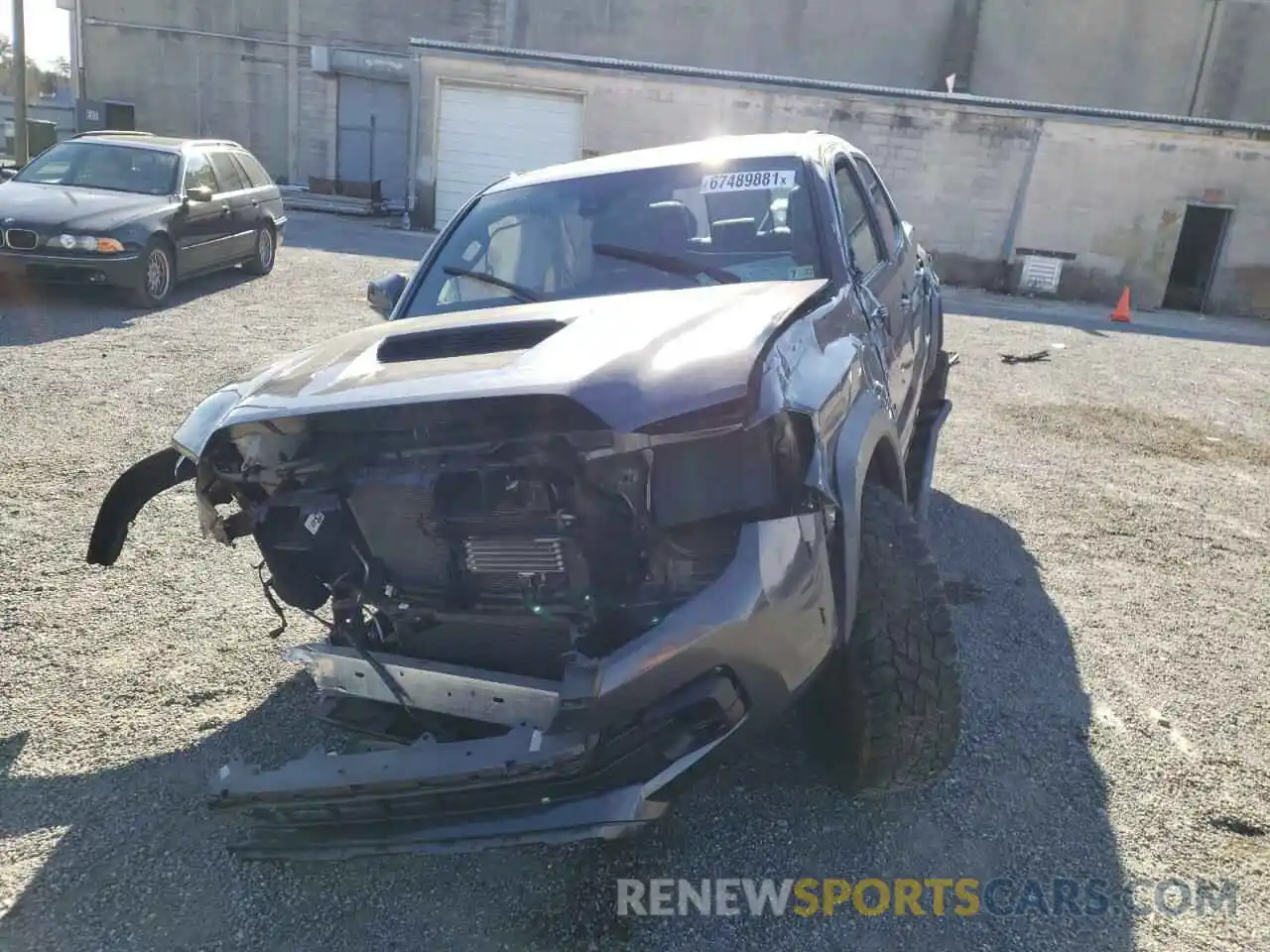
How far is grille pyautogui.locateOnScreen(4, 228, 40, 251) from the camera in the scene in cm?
866

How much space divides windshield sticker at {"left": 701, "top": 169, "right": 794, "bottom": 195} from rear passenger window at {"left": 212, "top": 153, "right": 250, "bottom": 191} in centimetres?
912

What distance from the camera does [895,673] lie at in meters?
2.55

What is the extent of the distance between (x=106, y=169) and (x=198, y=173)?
2.95 ft

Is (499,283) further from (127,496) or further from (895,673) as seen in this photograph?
(895,673)

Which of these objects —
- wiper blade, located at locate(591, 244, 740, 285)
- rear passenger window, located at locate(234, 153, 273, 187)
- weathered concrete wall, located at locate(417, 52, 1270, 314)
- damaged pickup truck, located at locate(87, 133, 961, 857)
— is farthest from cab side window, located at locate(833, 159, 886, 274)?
weathered concrete wall, located at locate(417, 52, 1270, 314)

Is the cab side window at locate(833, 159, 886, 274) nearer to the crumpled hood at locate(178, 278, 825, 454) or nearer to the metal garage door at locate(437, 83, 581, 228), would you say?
the crumpled hood at locate(178, 278, 825, 454)

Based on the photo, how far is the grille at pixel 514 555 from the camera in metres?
2.34

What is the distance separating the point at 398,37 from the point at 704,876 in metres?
28.3

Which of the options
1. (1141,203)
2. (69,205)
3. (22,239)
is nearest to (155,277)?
(69,205)

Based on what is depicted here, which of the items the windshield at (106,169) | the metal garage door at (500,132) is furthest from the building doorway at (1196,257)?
the windshield at (106,169)

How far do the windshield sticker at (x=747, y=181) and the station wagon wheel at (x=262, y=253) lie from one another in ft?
31.4

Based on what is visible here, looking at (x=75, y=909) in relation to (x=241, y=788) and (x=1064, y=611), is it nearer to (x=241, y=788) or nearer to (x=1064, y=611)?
(x=241, y=788)

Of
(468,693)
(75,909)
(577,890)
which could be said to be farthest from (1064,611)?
(75,909)

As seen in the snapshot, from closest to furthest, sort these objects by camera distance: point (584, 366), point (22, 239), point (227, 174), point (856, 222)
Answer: point (584, 366) → point (856, 222) → point (22, 239) → point (227, 174)
